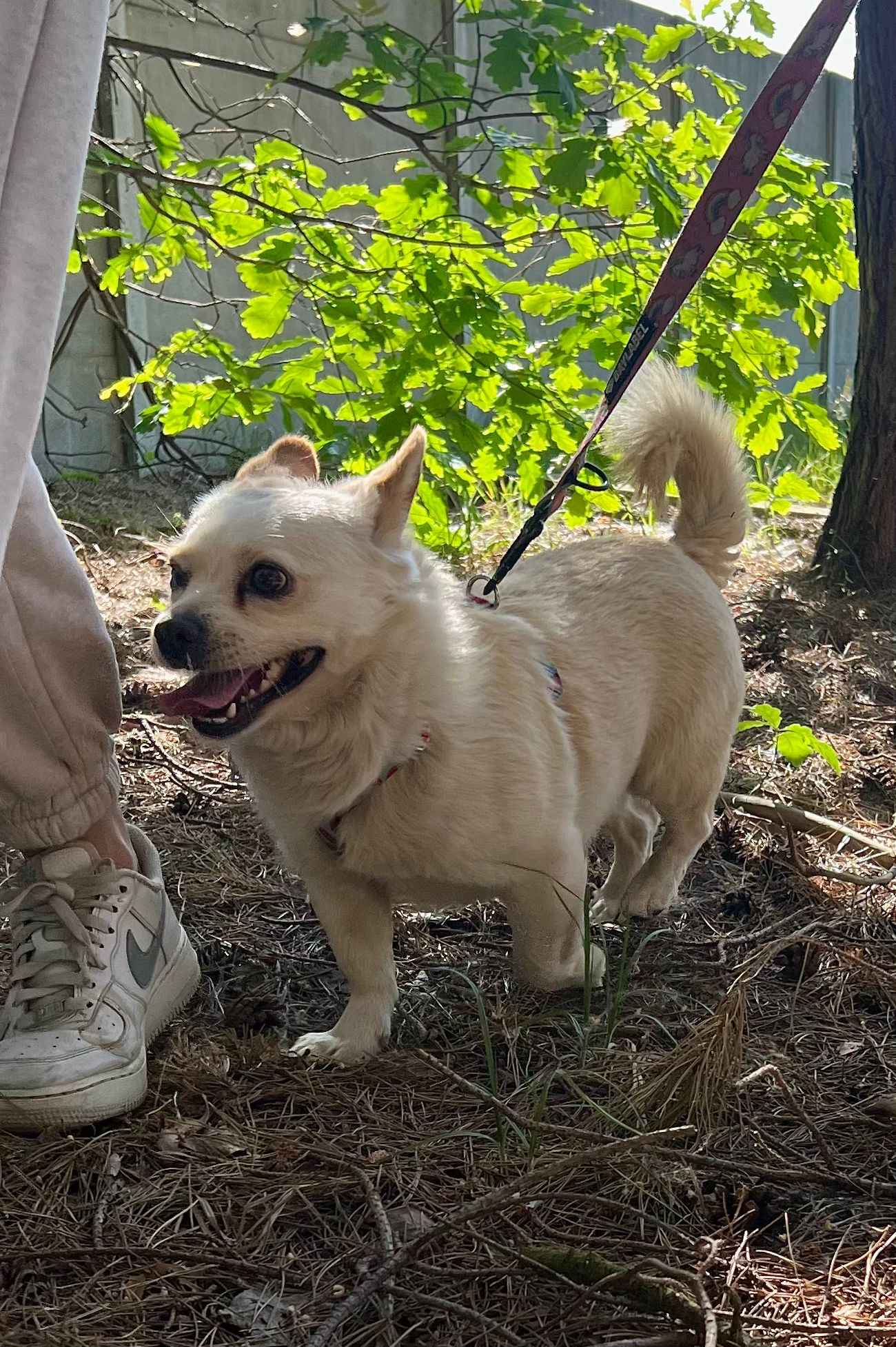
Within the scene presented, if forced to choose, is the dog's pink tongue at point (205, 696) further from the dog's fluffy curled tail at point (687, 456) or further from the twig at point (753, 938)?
the dog's fluffy curled tail at point (687, 456)

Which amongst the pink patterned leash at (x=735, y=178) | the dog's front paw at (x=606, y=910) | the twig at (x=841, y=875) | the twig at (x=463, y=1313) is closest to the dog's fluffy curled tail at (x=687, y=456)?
the pink patterned leash at (x=735, y=178)

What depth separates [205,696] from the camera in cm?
196

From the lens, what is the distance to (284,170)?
12.5 ft

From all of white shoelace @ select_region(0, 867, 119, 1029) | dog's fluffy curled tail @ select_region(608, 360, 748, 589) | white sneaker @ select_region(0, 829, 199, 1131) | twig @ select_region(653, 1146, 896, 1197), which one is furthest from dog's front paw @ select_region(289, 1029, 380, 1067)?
dog's fluffy curled tail @ select_region(608, 360, 748, 589)

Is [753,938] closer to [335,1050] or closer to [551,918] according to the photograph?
[551,918]

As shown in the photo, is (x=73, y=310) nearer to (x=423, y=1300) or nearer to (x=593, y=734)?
(x=593, y=734)

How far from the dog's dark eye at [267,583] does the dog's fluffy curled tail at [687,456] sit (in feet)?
3.86

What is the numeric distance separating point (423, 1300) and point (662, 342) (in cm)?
297

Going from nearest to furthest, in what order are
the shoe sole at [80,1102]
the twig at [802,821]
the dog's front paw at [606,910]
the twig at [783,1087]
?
the twig at [783,1087] → the shoe sole at [80,1102] → the dog's front paw at [606,910] → the twig at [802,821]

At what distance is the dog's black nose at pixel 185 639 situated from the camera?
6.24 feet

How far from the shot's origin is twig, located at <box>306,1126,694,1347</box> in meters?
1.33

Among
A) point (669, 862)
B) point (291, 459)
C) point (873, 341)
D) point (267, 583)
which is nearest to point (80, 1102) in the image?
point (267, 583)

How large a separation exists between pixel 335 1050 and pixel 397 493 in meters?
0.96

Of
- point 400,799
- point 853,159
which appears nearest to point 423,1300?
point 400,799
